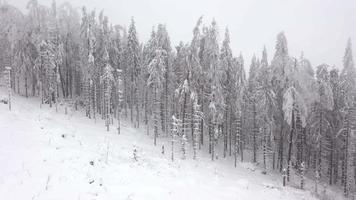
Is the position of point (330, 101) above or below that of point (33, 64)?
below

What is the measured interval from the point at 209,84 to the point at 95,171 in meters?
23.4

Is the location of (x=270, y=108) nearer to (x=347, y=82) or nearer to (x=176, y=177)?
(x=347, y=82)

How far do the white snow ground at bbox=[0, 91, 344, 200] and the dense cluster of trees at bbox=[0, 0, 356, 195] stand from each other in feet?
15.9

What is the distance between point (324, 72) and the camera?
126 feet

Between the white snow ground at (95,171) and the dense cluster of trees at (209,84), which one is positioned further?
the dense cluster of trees at (209,84)

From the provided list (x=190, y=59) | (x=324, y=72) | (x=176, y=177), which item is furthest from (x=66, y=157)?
(x=324, y=72)

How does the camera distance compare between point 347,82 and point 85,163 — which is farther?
point 347,82

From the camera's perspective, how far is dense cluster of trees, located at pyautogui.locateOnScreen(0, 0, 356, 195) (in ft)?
116

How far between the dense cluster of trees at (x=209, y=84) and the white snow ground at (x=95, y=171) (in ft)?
15.9

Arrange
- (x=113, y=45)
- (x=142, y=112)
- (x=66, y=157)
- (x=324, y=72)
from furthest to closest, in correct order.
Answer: (x=142, y=112) < (x=113, y=45) < (x=324, y=72) < (x=66, y=157)

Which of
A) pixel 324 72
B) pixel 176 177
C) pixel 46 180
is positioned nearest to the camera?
pixel 46 180

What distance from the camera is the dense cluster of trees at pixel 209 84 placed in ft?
116

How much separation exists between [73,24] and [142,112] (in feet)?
65.0

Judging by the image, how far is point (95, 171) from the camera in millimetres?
19016
